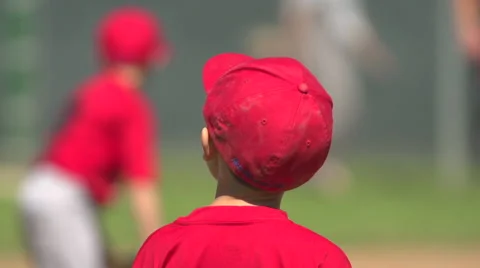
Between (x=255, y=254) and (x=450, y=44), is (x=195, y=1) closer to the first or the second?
(x=450, y=44)

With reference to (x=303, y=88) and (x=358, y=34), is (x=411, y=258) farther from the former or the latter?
(x=303, y=88)

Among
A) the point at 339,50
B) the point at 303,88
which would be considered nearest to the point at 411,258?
the point at 339,50

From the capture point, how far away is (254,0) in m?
15.1

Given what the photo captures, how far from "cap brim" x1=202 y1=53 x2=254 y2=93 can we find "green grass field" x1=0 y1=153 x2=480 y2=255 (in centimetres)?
604

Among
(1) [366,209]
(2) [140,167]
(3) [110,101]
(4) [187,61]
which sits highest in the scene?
(3) [110,101]

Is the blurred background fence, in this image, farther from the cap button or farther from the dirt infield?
the cap button

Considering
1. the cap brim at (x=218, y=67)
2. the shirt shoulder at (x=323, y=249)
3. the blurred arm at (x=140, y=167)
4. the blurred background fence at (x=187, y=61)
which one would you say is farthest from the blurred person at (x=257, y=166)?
the blurred background fence at (x=187, y=61)

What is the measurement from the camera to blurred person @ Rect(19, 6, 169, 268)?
5.87 m

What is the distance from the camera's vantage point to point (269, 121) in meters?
2.58

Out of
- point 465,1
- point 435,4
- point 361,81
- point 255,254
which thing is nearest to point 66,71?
point 361,81

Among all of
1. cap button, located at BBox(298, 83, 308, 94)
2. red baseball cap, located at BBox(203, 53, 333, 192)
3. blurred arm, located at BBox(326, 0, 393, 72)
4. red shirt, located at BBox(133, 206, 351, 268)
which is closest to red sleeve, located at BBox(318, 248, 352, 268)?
red shirt, located at BBox(133, 206, 351, 268)

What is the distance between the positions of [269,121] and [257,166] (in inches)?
4.4

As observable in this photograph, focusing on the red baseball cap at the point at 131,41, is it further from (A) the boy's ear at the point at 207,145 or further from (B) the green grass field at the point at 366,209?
(A) the boy's ear at the point at 207,145

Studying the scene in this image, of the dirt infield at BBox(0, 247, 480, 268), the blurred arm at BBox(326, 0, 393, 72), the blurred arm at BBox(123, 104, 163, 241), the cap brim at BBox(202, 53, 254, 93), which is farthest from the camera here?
the blurred arm at BBox(326, 0, 393, 72)
